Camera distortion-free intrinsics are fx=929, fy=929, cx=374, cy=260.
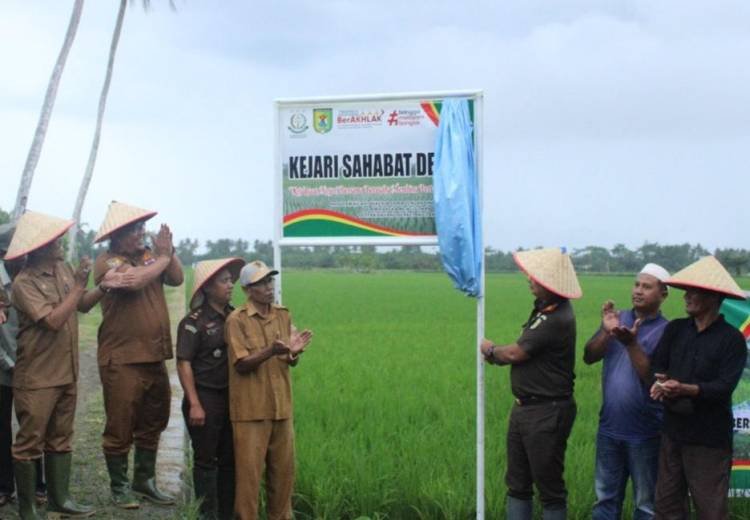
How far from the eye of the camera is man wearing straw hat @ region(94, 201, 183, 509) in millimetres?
5664

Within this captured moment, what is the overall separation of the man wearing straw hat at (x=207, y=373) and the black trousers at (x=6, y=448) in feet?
3.87

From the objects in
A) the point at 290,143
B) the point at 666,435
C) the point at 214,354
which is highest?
the point at 290,143

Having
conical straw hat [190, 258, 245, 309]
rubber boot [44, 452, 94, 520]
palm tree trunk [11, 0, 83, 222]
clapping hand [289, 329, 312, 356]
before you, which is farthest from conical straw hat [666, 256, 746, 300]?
palm tree trunk [11, 0, 83, 222]

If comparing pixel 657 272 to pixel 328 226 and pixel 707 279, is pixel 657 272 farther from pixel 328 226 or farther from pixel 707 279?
pixel 328 226

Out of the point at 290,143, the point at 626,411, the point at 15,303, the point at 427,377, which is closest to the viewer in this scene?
the point at 626,411

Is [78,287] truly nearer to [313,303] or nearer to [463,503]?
[463,503]

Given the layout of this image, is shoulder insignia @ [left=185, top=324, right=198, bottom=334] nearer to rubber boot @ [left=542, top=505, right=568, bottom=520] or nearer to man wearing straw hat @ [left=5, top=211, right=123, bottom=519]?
man wearing straw hat @ [left=5, top=211, right=123, bottom=519]

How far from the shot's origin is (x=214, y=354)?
17.4ft

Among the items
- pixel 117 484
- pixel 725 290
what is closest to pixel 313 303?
pixel 117 484

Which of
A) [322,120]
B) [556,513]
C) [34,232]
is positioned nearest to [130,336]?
[34,232]

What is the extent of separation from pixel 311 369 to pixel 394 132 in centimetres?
595

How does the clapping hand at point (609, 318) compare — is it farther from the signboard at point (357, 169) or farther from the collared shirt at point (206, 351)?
the collared shirt at point (206, 351)

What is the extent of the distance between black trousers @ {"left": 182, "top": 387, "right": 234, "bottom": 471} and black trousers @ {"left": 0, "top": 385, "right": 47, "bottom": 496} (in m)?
1.19

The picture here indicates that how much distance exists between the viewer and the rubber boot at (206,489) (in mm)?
5363
